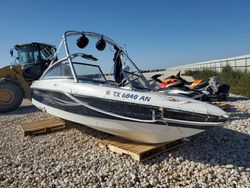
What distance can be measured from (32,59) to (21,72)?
0.73 metres

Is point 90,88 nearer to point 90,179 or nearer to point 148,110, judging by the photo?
point 148,110

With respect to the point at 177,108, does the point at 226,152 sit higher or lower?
lower

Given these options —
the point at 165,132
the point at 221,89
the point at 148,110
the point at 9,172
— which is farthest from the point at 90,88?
the point at 221,89

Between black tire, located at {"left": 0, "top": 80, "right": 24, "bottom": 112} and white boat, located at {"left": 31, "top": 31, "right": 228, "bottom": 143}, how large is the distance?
394 centimetres

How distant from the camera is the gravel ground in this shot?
358 centimetres

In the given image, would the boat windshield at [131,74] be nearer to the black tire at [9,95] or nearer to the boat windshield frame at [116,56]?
the boat windshield frame at [116,56]

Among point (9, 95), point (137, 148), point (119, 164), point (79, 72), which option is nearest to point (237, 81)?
point (9, 95)

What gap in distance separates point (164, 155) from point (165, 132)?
495 millimetres

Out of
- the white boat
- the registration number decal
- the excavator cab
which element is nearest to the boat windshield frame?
the white boat

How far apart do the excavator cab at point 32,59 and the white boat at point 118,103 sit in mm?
4459

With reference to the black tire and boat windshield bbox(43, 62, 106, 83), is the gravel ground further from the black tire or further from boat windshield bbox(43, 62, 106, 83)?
the black tire

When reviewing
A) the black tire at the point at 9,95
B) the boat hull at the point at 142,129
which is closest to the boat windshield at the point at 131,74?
the boat hull at the point at 142,129

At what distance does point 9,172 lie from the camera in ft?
13.3

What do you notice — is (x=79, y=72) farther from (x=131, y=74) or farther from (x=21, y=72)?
(x=21, y=72)
